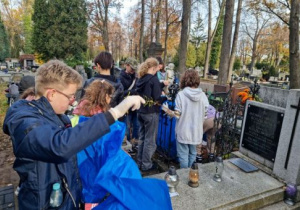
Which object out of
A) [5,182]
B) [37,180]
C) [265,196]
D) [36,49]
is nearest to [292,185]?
[265,196]

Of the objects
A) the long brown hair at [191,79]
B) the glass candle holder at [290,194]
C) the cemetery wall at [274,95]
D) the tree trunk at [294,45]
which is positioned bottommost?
the glass candle holder at [290,194]

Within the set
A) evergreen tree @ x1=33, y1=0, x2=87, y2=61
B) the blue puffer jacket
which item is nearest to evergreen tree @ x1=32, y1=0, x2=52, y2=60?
evergreen tree @ x1=33, y1=0, x2=87, y2=61

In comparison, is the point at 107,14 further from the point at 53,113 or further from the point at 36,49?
the point at 53,113

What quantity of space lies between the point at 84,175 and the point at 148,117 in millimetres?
2047

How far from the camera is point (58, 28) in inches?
789

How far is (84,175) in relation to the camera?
1.83 meters

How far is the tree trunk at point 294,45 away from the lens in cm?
689

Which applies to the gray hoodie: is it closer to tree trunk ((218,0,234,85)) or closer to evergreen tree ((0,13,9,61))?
tree trunk ((218,0,234,85))

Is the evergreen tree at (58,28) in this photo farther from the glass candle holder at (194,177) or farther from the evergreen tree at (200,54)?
the evergreen tree at (200,54)

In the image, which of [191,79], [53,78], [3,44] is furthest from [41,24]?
[53,78]

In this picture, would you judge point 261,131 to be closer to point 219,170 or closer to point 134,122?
point 219,170

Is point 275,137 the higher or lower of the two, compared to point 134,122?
higher

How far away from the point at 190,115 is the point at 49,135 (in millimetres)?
2718

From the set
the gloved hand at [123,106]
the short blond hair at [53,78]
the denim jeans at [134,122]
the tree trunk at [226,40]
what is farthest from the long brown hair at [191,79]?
the tree trunk at [226,40]
